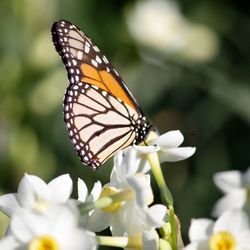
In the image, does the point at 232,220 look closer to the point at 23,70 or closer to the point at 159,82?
the point at 23,70

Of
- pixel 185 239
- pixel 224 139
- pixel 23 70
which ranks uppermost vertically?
pixel 23 70

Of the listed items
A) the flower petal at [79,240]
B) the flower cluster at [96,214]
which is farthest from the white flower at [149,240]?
the flower petal at [79,240]

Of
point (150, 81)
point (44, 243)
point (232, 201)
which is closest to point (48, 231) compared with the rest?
point (44, 243)

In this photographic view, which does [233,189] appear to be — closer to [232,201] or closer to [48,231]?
[232,201]

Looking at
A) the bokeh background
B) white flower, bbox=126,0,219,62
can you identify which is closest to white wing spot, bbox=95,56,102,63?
the bokeh background

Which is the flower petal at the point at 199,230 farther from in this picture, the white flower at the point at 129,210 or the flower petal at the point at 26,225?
the flower petal at the point at 26,225

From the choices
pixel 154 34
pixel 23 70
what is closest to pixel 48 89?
pixel 23 70
